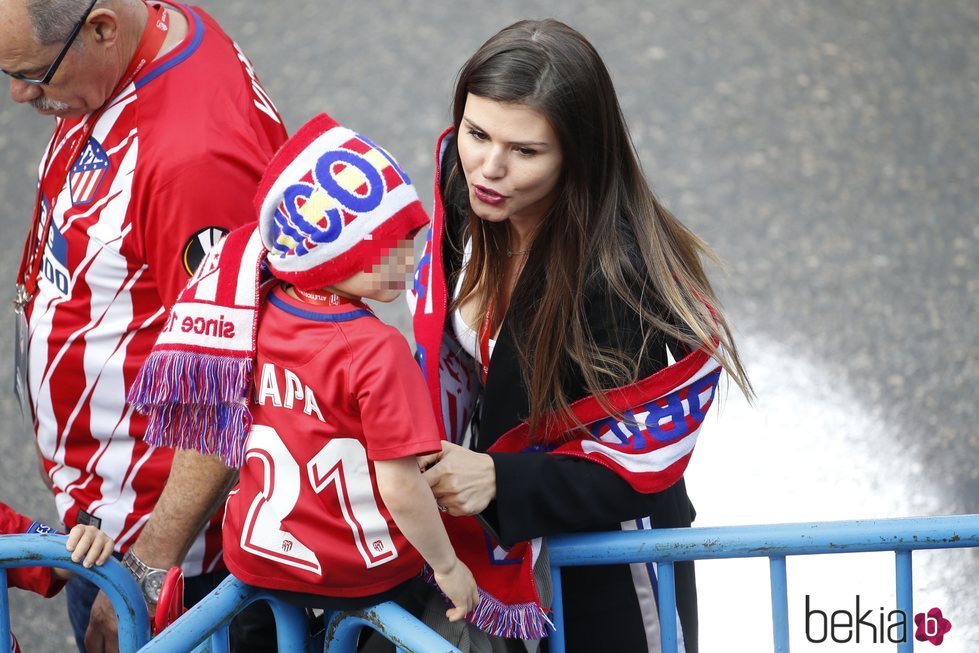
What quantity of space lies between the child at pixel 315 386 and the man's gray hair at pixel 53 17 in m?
0.60

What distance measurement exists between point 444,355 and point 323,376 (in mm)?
470

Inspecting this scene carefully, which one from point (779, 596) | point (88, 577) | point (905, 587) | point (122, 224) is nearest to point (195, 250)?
point (122, 224)

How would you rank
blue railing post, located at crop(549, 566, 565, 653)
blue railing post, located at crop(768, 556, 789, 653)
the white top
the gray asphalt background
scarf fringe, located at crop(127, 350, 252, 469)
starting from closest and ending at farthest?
scarf fringe, located at crop(127, 350, 252, 469), blue railing post, located at crop(768, 556, 789, 653), blue railing post, located at crop(549, 566, 565, 653), the white top, the gray asphalt background

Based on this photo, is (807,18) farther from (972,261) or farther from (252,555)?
(252,555)

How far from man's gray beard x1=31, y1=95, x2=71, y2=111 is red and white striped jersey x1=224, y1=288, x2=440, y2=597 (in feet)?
2.36

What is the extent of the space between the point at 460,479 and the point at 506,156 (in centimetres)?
47

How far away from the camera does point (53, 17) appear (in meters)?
1.94

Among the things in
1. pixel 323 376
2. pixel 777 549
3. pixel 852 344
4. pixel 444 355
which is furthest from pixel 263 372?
pixel 852 344

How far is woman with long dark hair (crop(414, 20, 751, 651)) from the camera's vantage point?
5.69 feet

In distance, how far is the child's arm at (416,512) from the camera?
1.46m

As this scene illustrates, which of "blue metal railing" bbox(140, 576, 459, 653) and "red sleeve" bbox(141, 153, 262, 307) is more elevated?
"red sleeve" bbox(141, 153, 262, 307)

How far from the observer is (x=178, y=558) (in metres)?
1.98

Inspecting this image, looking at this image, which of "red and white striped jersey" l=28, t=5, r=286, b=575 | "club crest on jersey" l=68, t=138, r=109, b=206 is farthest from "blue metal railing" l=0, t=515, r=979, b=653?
"club crest on jersey" l=68, t=138, r=109, b=206

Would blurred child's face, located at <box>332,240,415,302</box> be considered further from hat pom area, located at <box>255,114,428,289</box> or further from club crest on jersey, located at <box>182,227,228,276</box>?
club crest on jersey, located at <box>182,227,228,276</box>
